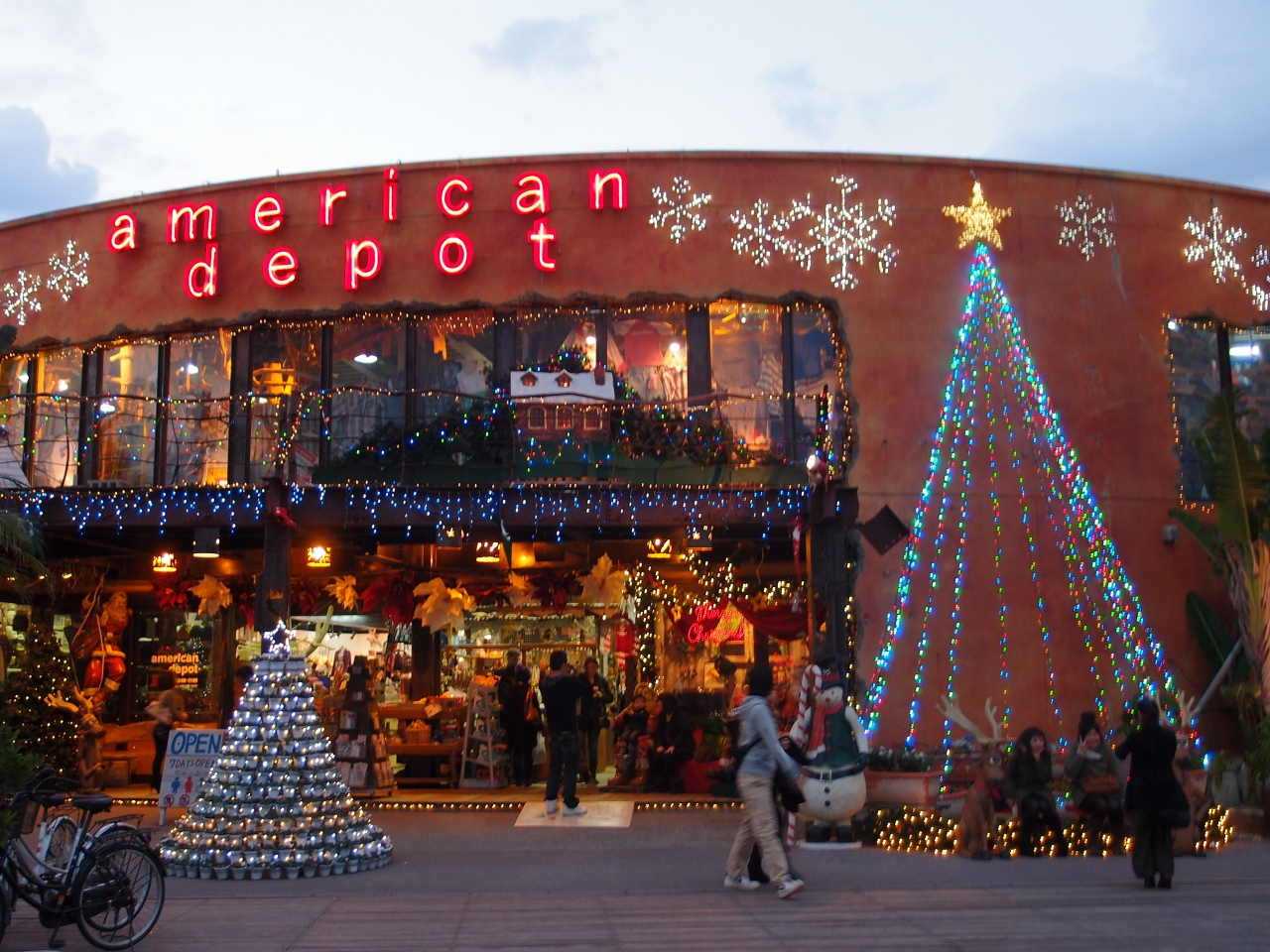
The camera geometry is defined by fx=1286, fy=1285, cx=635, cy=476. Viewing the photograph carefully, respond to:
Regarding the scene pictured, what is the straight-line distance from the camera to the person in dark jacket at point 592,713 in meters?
16.5

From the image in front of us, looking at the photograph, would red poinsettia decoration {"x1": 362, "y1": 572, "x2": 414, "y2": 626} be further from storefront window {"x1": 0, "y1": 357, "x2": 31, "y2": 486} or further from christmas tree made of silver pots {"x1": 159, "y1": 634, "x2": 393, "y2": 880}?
christmas tree made of silver pots {"x1": 159, "y1": 634, "x2": 393, "y2": 880}

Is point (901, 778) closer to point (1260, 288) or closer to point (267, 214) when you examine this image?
point (1260, 288)

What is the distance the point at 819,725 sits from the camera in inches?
469

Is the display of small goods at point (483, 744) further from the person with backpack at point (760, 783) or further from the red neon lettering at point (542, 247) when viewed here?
the person with backpack at point (760, 783)

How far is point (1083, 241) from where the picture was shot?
1591 cm

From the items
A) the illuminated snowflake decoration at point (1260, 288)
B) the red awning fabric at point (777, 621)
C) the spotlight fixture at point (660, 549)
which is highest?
the illuminated snowflake decoration at point (1260, 288)

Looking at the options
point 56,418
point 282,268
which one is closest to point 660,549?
point 282,268

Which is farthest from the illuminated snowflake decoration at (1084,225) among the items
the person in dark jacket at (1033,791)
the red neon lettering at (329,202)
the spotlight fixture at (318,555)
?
the spotlight fixture at (318,555)

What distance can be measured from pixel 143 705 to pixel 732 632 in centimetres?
879

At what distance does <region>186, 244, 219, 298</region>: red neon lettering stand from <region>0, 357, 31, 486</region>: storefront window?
2.49 metres

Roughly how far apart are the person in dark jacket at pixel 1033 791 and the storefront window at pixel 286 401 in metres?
8.71

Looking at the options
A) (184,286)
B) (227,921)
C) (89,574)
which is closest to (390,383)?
(184,286)

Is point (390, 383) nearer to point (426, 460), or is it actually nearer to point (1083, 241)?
point (426, 460)

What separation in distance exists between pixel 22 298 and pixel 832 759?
12688 mm
